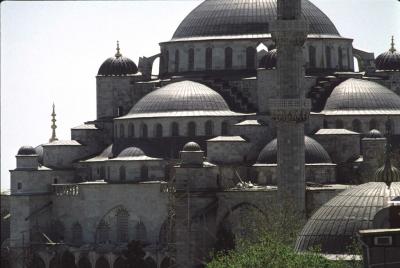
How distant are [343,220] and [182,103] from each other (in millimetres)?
34691

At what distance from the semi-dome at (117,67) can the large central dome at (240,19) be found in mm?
2725

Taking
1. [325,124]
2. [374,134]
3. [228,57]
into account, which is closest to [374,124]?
[325,124]

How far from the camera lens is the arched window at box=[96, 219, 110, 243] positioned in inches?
4675

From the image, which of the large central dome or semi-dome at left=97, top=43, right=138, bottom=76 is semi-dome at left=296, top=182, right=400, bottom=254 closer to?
the large central dome

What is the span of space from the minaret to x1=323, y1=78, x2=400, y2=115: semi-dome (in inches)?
555

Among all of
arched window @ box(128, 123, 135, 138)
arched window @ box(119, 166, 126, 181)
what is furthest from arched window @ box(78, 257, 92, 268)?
arched window @ box(128, 123, 135, 138)

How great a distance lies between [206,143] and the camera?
388 ft

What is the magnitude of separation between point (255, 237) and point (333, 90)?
2125 cm

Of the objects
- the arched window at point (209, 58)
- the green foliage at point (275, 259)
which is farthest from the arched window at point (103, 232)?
the green foliage at point (275, 259)

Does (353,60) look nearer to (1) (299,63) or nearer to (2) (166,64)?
(2) (166,64)

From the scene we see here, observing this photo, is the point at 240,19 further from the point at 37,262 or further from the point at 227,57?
the point at 37,262

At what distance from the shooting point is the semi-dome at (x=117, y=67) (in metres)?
127

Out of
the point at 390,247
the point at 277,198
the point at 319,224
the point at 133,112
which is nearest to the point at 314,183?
the point at 277,198

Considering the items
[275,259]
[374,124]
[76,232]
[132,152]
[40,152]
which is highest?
[374,124]
